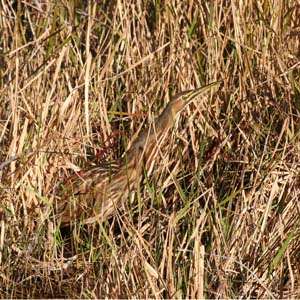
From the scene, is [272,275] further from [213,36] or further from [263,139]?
[213,36]

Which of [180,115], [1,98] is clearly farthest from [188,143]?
[1,98]

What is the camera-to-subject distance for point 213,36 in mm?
4277

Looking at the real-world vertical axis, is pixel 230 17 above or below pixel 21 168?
above

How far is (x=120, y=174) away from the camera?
4.04 m

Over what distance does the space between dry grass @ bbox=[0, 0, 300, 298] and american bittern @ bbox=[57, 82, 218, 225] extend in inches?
2.5

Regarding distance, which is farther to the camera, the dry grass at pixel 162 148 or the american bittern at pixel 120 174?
the american bittern at pixel 120 174

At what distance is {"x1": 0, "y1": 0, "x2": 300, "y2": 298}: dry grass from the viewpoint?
345 centimetres

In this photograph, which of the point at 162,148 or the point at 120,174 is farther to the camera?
the point at 162,148

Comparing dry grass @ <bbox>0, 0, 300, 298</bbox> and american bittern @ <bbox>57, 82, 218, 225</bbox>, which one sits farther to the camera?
american bittern @ <bbox>57, 82, 218, 225</bbox>

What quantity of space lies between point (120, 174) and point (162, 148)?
215 millimetres

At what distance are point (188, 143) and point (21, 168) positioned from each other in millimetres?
748

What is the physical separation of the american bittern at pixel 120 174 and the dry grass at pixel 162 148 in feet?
0.20

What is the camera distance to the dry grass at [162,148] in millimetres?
3453

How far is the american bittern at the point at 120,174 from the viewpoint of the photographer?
12.8ft
